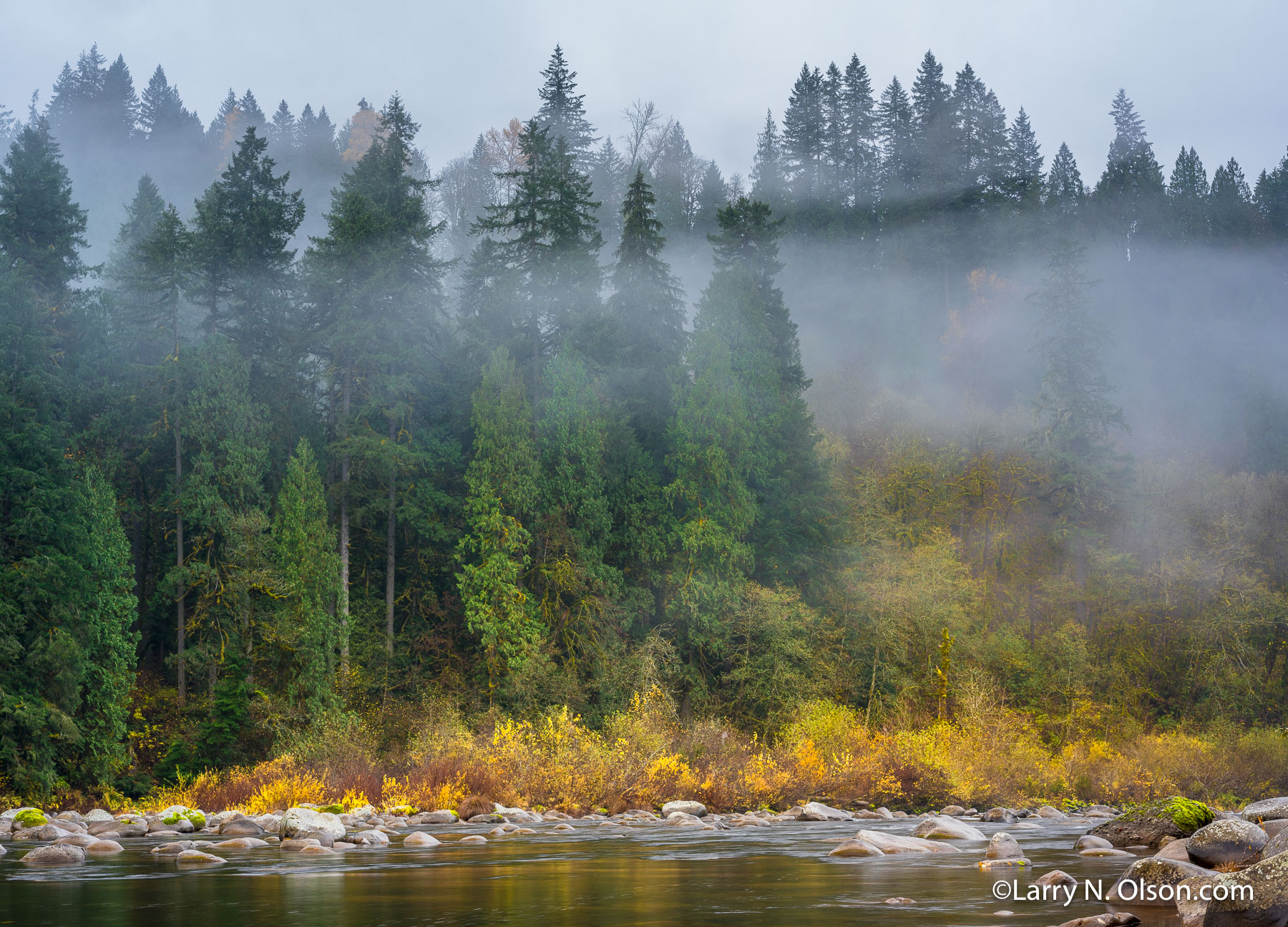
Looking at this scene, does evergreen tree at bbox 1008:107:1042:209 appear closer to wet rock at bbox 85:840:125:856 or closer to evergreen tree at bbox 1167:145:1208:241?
evergreen tree at bbox 1167:145:1208:241

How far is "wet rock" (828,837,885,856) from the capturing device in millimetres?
15883

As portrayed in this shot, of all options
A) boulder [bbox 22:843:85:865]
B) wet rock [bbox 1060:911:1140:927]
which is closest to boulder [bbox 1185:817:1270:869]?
wet rock [bbox 1060:911:1140:927]

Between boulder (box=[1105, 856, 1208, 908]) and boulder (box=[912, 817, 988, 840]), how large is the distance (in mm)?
7530

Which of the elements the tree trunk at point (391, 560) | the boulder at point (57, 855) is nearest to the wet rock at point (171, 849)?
the boulder at point (57, 855)

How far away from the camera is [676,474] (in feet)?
138

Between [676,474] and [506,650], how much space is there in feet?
33.2

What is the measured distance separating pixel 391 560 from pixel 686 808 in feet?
64.8

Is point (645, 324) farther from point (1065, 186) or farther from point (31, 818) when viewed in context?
point (1065, 186)

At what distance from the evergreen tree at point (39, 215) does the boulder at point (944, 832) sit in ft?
113

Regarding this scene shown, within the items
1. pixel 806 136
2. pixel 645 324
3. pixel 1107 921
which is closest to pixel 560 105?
pixel 645 324

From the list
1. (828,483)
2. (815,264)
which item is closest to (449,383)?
(828,483)

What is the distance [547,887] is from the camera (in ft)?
40.5

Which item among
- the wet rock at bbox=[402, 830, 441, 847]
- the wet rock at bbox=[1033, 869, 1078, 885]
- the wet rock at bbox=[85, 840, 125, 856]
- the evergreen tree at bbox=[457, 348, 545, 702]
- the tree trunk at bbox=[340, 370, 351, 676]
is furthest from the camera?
the tree trunk at bbox=[340, 370, 351, 676]

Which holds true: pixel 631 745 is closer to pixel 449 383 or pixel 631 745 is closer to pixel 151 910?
pixel 151 910
